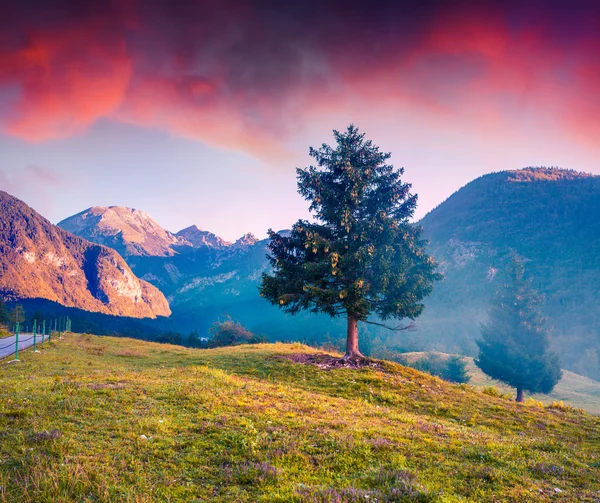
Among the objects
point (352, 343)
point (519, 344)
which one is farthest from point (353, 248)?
point (519, 344)

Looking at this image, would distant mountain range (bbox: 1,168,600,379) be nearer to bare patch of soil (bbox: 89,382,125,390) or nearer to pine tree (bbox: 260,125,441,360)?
pine tree (bbox: 260,125,441,360)

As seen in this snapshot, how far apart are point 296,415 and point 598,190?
217 meters

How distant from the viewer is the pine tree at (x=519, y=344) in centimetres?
4300

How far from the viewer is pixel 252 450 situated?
693 centimetres

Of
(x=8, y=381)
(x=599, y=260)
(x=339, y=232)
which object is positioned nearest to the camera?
(x=8, y=381)

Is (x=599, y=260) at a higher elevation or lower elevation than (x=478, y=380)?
higher

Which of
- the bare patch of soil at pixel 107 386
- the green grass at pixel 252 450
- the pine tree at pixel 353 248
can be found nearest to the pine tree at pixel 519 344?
the pine tree at pixel 353 248

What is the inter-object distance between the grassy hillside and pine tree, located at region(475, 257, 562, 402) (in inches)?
102

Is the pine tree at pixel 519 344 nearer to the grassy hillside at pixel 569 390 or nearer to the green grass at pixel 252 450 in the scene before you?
the grassy hillside at pixel 569 390

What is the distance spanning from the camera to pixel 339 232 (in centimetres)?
2314

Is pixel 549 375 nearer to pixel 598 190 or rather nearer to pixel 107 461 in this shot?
pixel 107 461

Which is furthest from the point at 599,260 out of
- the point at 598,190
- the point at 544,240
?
the point at 598,190

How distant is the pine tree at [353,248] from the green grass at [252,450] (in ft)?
27.7

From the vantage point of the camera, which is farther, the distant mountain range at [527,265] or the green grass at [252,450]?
the distant mountain range at [527,265]
